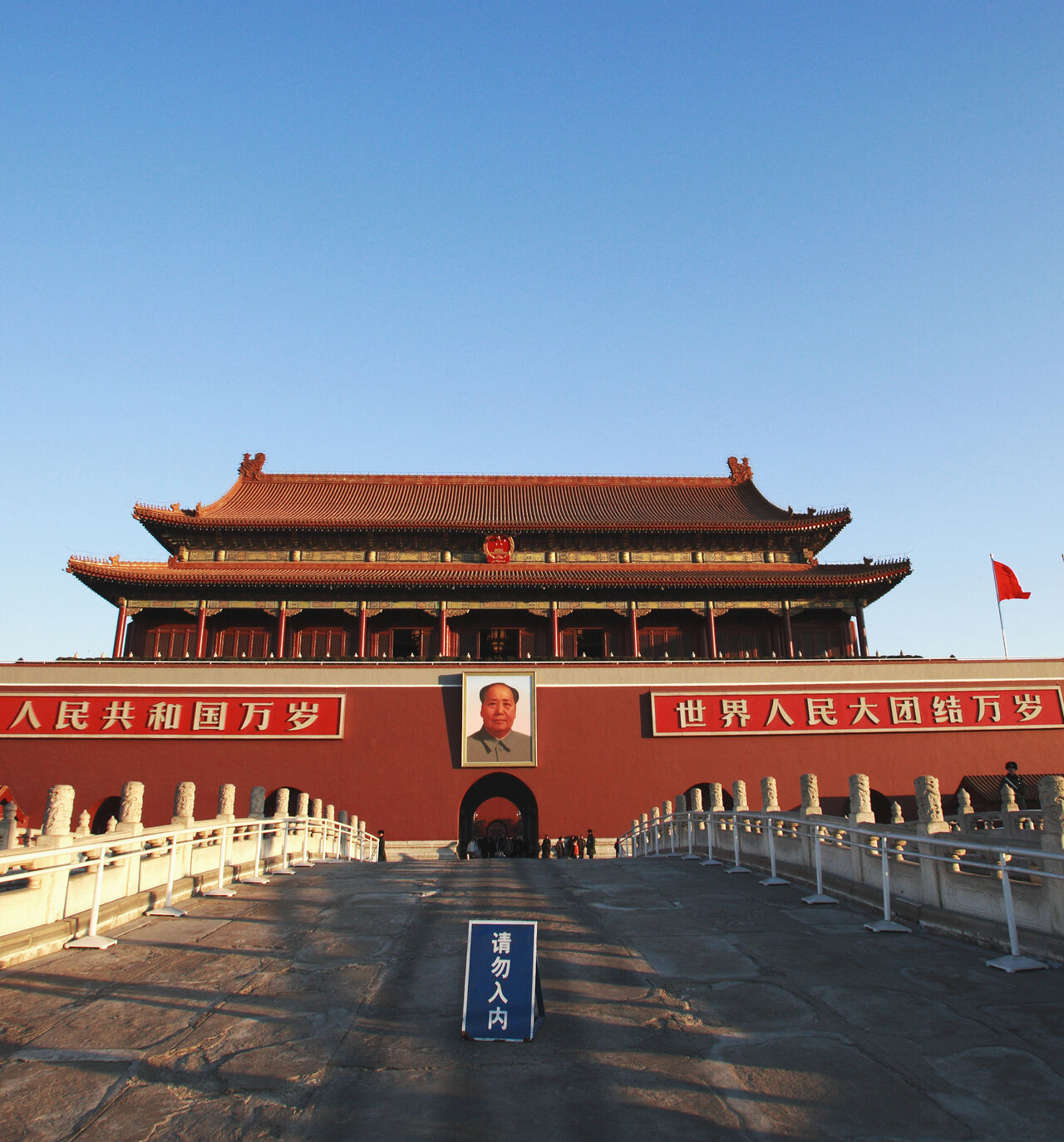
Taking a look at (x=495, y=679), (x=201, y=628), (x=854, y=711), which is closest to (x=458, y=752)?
(x=495, y=679)

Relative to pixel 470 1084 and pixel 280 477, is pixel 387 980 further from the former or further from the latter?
pixel 280 477

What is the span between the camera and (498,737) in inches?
960

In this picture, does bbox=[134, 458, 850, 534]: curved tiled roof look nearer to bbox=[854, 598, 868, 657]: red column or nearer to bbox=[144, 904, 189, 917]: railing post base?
bbox=[854, 598, 868, 657]: red column

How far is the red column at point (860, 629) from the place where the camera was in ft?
95.1

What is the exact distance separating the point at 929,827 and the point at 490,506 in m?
25.0

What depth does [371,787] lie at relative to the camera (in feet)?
78.7

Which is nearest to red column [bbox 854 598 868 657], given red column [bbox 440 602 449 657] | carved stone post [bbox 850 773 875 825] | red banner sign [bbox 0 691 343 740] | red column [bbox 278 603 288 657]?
red column [bbox 440 602 449 657]

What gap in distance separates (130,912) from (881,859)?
751 centimetres

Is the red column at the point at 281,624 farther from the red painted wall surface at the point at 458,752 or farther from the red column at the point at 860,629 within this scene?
the red column at the point at 860,629

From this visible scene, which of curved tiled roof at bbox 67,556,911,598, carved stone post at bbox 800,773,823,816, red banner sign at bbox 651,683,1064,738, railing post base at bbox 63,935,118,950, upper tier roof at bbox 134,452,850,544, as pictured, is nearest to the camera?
railing post base at bbox 63,935,118,950

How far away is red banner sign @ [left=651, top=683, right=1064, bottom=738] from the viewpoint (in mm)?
25141

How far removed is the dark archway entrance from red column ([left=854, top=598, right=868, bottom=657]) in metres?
11.7

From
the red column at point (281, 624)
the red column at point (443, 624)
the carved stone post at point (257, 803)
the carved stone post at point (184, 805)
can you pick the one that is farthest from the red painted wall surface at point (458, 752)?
the carved stone post at point (184, 805)

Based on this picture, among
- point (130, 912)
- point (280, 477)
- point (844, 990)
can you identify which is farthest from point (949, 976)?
point (280, 477)
